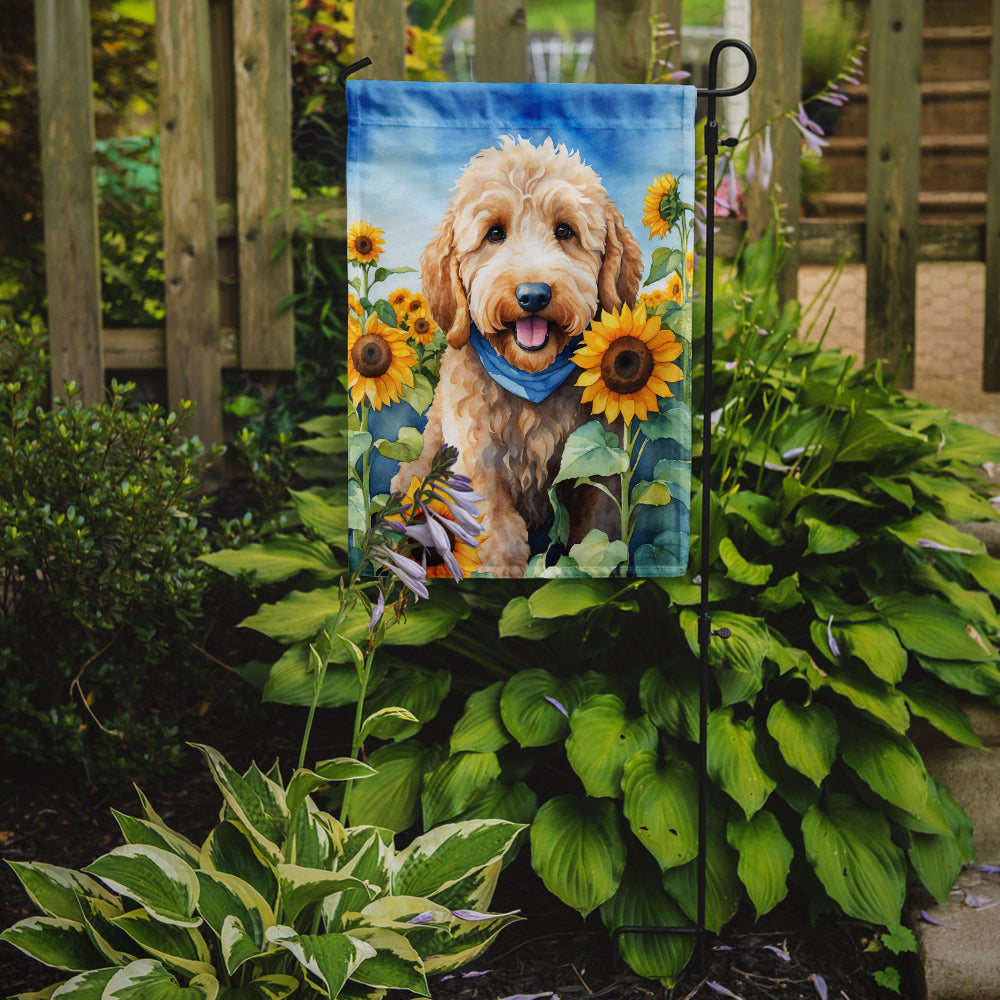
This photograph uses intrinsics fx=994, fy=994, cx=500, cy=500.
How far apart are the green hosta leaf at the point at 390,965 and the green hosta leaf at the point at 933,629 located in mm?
1160

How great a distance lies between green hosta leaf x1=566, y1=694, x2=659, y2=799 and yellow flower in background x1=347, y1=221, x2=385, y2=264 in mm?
915

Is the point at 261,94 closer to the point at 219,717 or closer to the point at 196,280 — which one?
the point at 196,280

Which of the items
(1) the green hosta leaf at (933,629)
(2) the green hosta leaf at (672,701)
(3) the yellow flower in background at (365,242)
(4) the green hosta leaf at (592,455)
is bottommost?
(2) the green hosta leaf at (672,701)

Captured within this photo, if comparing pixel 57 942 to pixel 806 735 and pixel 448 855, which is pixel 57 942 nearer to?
pixel 448 855

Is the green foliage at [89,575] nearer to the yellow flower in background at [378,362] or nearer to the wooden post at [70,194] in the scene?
the yellow flower in background at [378,362]

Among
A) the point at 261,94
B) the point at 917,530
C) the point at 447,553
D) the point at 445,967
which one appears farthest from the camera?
the point at 261,94

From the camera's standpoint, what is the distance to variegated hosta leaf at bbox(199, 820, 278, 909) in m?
1.58

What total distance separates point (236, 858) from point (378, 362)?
86cm

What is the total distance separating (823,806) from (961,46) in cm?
568

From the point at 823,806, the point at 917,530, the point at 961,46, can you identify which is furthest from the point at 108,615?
the point at 961,46

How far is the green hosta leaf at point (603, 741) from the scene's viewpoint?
179cm

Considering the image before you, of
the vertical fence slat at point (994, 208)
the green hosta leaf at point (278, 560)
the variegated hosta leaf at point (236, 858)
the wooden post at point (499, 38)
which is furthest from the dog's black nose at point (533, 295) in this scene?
the vertical fence slat at point (994, 208)

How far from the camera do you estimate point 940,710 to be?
2.02 meters

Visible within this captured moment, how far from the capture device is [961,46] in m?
5.99
